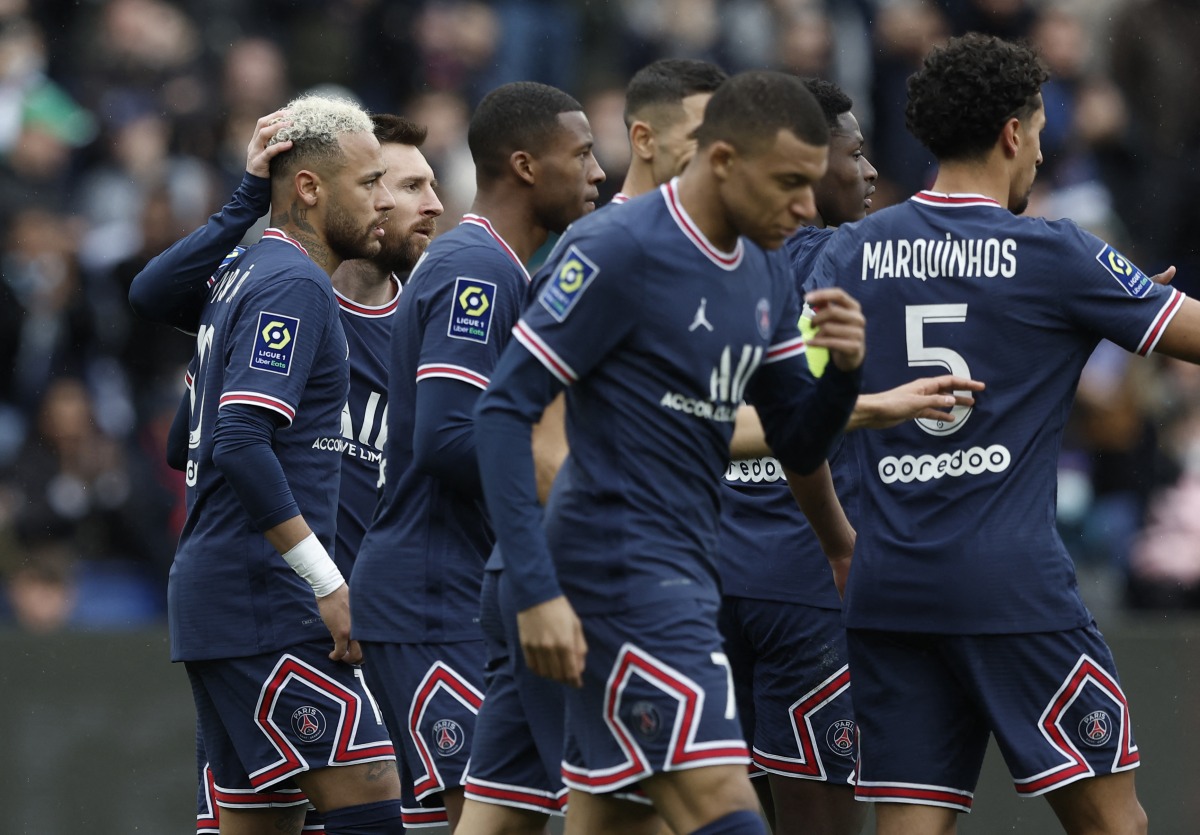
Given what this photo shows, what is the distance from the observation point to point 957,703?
4.86m

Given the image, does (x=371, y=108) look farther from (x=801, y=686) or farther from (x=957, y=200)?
(x=957, y=200)

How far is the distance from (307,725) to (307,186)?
170 cm

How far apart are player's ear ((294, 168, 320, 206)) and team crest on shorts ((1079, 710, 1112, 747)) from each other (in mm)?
2833

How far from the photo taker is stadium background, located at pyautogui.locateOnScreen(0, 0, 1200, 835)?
7.98 metres

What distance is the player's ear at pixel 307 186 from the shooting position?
5734 mm

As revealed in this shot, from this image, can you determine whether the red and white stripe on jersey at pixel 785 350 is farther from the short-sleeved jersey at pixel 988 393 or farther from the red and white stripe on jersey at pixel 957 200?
the red and white stripe on jersey at pixel 957 200

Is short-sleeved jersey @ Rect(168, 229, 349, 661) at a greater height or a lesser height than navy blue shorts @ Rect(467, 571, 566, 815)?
greater

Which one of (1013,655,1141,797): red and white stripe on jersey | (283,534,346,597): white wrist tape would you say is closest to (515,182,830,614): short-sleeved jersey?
(1013,655,1141,797): red and white stripe on jersey

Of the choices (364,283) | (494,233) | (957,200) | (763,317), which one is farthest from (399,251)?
(763,317)

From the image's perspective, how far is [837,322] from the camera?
4.15 m

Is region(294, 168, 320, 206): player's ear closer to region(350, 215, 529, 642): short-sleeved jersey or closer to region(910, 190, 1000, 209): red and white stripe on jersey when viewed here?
region(350, 215, 529, 642): short-sleeved jersey

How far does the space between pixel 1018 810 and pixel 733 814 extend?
430 cm

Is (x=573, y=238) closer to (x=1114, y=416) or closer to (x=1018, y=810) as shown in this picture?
(x=1018, y=810)

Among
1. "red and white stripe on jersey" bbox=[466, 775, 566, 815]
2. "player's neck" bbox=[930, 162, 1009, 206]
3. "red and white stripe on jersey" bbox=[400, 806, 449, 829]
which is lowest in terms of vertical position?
"red and white stripe on jersey" bbox=[400, 806, 449, 829]
